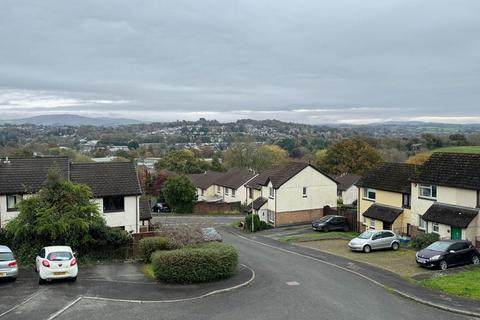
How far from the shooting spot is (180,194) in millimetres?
68062

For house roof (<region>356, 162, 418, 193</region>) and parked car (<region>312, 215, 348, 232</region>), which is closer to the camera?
house roof (<region>356, 162, 418, 193</region>)

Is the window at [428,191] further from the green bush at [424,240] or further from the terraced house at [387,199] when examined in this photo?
the green bush at [424,240]

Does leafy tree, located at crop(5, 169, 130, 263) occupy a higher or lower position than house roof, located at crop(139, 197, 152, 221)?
higher

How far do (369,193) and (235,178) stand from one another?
113ft

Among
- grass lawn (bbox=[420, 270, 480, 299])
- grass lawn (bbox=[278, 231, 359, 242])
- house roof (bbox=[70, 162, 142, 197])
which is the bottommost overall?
grass lawn (bbox=[278, 231, 359, 242])

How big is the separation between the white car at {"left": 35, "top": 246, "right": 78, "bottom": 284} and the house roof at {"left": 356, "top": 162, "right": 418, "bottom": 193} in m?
25.5

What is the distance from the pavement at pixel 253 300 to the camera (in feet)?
54.5

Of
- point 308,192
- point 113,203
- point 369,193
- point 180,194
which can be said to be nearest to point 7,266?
point 113,203

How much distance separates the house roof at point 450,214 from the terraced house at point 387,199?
294 centimetres

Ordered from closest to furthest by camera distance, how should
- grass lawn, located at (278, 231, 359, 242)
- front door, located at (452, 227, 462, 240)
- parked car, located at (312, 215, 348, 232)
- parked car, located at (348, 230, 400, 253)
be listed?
1. front door, located at (452, 227, 462, 240)
2. parked car, located at (348, 230, 400, 253)
3. grass lawn, located at (278, 231, 359, 242)
4. parked car, located at (312, 215, 348, 232)

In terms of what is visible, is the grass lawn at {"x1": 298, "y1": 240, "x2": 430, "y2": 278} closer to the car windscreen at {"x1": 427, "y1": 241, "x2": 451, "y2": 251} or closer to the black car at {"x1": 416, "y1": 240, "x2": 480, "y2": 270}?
the black car at {"x1": 416, "y1": 240, "x2": 480, "y2": 270}

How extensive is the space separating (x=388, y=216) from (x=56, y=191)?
24.1 meters

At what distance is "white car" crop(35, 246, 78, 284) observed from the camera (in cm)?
2083

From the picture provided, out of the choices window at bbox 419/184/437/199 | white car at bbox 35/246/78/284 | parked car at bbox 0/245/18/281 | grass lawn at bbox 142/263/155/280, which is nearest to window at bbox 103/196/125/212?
grass lawn at bbox 142/263/155/280
